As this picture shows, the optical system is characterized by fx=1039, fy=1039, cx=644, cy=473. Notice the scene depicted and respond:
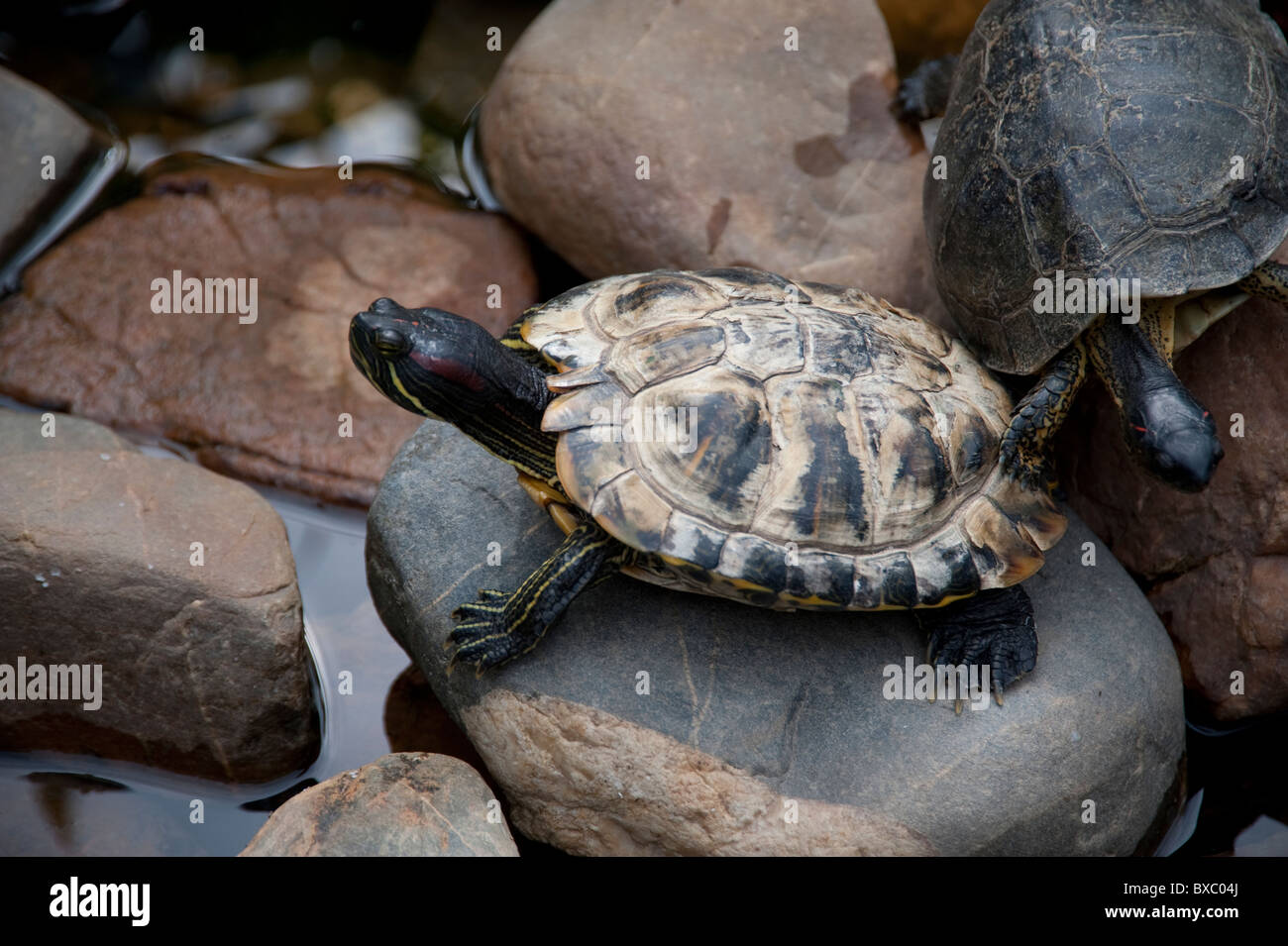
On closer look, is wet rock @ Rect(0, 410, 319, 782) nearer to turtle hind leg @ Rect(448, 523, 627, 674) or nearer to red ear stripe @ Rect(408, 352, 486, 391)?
turtle hind leg @ Rect(448, 523, 627, 674)

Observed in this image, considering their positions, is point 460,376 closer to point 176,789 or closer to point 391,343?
point 391,343

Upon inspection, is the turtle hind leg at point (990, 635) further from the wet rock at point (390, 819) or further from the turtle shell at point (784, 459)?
the wet rock at point (390, 819)

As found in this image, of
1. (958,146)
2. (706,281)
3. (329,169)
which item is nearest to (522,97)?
(329,169)

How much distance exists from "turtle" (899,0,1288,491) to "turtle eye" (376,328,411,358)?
220cm

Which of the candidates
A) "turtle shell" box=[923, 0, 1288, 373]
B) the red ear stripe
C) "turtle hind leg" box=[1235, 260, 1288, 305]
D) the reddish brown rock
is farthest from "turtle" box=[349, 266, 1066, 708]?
the reddish brown rock

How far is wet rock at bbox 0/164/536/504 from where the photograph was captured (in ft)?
16.6

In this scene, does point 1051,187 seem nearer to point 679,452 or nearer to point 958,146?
point 958,146

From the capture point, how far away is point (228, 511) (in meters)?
4.11

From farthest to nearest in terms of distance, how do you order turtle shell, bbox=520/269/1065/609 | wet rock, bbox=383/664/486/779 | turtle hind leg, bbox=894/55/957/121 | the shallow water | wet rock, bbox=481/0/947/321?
turtle hind leg, bbox=894/55/957/121, wet rock, bbox=481/0/947/321, wet rock, bbox=383/664/486/779, the shallow water, turtle shell, bbox=520/269/1065/609

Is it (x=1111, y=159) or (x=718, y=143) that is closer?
(x=1111, y=159)

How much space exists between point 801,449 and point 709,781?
1.20m

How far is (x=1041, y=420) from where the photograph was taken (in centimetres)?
381

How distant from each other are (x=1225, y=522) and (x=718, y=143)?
2.85 m

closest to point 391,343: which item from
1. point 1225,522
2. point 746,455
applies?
point 746,455
